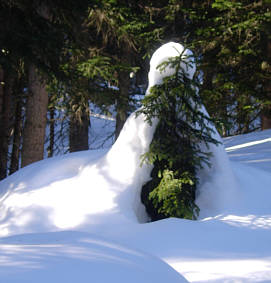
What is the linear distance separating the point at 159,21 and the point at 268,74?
13.1 ft

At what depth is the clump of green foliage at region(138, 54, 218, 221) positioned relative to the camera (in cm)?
487

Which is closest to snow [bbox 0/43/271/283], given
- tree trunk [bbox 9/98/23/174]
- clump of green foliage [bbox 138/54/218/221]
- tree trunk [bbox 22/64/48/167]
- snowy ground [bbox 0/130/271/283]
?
snowy ground [bbox 0/130/271/283]

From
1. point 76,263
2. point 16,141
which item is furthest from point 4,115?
point 76,263

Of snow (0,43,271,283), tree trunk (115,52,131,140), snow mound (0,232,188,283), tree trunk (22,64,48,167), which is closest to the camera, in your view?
snow mound (0,232,188,283)

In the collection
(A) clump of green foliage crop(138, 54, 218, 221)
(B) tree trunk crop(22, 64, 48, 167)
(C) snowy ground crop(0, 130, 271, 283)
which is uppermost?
(B) tree trunk crop(22, 64, 48, 167)

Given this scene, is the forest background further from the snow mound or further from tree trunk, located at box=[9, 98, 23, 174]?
the snow mound

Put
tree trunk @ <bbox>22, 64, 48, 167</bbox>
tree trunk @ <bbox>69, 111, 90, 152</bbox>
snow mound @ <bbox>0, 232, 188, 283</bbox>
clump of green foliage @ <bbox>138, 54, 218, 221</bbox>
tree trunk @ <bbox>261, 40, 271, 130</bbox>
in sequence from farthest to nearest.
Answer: tree trunk @ <bbox>69, 111, 90, 152</bbox> < tree trunk @ <bbox>261, 40, 271, 130</bbox> < tree trunk @ <bbox>22, 64, 48, 167</bbox> < clump of green foliage @ <bbox>138, 54, 218, 221</bbox> < snow mound @ <bbox>0, 232, 188, 283</bbox>

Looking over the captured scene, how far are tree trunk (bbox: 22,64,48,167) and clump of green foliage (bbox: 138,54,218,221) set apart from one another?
12.9 ft

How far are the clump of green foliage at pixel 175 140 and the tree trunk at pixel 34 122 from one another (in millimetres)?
3922

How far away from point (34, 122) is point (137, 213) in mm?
4275

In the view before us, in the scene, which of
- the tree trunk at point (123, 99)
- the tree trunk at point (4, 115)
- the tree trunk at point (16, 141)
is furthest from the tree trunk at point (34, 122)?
the tree trunk at point (16, 141)

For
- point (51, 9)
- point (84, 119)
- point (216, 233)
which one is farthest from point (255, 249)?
point (84, 119)

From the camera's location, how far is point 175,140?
523 cm

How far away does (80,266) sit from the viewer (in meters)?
1.50
